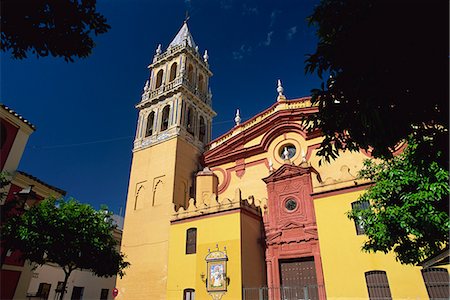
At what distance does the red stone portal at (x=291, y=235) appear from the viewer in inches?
642

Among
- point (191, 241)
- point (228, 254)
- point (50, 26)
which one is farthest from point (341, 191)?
point (50, 26)

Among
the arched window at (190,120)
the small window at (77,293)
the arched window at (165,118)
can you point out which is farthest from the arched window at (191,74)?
the small window at (77,293)

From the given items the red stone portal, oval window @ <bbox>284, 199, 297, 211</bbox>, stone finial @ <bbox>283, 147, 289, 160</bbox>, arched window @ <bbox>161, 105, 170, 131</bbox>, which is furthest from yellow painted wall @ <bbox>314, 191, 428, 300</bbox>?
arched window @ <bbox>161, 105, 170, 131</bbox>

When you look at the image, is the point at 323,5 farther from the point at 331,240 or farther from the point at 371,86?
the point at 331,240

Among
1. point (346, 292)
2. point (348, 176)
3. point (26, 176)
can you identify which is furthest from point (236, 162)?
point (26, 176)

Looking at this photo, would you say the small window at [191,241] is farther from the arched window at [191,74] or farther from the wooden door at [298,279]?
the arched window at [191,74]

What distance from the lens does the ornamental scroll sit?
15797 mm

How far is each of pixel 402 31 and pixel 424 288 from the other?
1184 centimetres

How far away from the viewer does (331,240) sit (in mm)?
15062

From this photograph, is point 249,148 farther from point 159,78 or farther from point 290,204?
point 159,78

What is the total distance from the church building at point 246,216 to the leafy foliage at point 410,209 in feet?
14.2

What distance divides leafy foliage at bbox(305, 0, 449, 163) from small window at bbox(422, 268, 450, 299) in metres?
9.11

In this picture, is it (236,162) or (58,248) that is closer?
(58,248)

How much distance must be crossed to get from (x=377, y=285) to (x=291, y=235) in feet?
16.8
